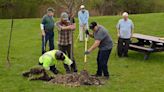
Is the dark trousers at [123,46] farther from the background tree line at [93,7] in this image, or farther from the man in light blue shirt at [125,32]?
the background tree line at [93,7]

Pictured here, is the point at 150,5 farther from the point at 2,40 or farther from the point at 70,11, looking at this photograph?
the point at 70,11

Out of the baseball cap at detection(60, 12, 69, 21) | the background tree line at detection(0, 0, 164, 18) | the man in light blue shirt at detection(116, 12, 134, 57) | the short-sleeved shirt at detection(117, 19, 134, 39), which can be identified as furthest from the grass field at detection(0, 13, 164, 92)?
the background tree line at detection(0, 0, 164, 18)

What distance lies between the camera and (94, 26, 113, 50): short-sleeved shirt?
39.1ft

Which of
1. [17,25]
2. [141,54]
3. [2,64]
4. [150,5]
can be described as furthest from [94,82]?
[150,5]

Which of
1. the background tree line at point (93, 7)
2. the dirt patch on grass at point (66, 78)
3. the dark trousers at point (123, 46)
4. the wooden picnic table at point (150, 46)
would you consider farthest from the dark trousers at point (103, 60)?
the background tree line at point (93, 7)

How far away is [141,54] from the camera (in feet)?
55.9

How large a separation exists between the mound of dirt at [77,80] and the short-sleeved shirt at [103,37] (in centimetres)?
93

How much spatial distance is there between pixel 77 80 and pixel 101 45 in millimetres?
1226

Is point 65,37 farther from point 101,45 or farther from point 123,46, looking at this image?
point 123,46

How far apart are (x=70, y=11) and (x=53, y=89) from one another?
105 inches

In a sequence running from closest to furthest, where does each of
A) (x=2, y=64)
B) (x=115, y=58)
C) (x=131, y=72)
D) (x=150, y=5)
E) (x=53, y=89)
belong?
1. (x=53, y=89)
2. (x=131, y=72)
3. (x=2, y=64)
4. (x=115, y=58)
5. (x=150, y=5)

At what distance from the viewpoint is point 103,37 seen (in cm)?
1195

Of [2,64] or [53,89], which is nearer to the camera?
[53,89]

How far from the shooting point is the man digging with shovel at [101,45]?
1185cm
